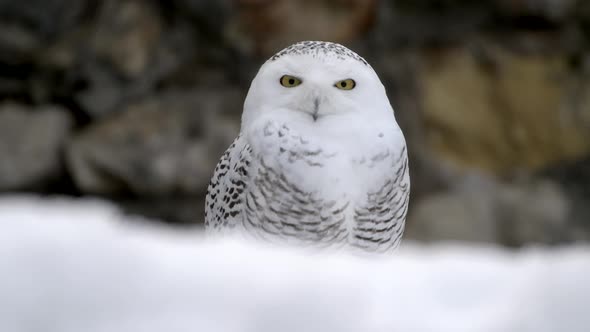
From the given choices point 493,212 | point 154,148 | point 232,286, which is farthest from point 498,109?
point 232,286

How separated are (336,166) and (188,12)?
106 centimetres

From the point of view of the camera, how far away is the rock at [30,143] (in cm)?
188

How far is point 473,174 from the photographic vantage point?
209 centimetres

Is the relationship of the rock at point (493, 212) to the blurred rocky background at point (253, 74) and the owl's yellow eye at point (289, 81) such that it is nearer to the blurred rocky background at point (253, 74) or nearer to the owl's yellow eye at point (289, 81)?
the blurred rocky background at point (253, 74)

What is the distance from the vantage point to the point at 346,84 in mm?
958

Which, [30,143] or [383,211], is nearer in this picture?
[383,211]

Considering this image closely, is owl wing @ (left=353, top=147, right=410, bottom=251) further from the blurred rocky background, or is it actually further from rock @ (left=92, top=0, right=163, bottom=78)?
rock @ (left=92, top=0, right=163, bottom=78)

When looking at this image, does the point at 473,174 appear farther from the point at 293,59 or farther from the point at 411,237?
the point at 293,59

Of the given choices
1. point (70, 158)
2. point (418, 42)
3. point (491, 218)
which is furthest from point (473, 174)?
point (70, 158)

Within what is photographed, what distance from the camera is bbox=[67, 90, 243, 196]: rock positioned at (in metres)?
1.89

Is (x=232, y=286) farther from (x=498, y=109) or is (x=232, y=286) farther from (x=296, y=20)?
(x=498, y=109)

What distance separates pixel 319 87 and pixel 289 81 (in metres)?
0.05

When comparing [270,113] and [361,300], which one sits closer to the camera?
[361,300]

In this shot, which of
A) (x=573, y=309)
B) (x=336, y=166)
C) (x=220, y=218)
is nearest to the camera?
(x=573, y=309)
